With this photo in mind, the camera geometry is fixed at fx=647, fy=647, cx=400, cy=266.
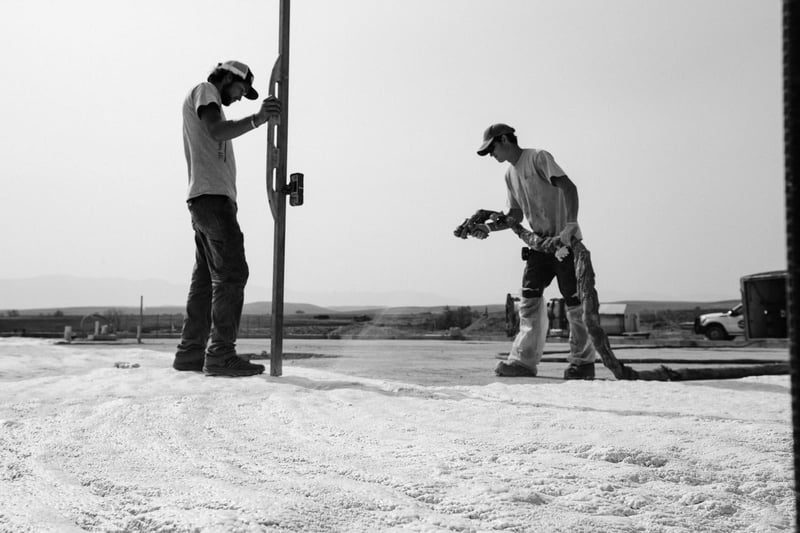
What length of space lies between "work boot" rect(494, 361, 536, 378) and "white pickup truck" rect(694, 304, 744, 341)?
17915 mm

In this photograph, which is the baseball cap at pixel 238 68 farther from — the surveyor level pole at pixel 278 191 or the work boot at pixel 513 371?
the work boot at pixel 513 371

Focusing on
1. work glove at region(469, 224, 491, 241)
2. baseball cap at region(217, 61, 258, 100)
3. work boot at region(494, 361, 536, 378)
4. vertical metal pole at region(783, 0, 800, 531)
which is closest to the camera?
vertical metal pole at region(783, 0, 800, 531)

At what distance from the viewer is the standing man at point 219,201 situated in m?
4.14

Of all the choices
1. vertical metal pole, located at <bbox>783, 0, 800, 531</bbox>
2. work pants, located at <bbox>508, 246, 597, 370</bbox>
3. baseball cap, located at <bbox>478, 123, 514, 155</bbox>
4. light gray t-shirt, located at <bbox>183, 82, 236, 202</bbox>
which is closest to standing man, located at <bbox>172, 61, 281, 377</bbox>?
light gray t-shirt, located at <bbox>183, 82, 236, 202</bbox>

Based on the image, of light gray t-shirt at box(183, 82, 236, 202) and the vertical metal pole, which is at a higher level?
light gray t-shirt at box(183, 82, 236, 202)

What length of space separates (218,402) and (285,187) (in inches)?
75.3

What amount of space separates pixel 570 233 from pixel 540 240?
30 cm

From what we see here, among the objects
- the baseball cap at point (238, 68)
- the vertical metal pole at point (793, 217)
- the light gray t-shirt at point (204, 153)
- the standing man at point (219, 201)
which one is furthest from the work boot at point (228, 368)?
the vertical metal pole at point (793, 217)

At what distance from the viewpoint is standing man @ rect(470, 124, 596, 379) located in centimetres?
451

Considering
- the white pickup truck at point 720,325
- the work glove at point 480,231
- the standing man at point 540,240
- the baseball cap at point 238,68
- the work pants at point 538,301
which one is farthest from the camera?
the white pickup truck at point 720,325

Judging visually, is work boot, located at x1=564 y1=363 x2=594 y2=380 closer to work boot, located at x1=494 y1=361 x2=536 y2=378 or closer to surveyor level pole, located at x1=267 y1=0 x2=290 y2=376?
work boot, located at x1=494 y1=361 x2=536 y2=378

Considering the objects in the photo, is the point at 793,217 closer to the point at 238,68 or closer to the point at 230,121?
the point at 230,121

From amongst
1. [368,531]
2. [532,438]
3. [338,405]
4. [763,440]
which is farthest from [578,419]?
[368,531]

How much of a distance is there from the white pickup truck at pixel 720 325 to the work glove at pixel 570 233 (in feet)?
59.6
